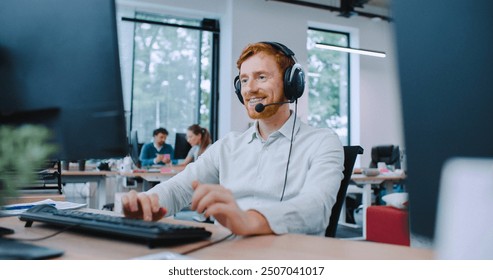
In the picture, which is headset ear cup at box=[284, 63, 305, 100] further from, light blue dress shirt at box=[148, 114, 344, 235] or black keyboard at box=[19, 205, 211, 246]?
black keyboard at box=[19, 205, 211, 246]

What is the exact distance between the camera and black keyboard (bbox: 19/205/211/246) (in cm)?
63

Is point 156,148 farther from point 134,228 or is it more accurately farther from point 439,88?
point 439,88

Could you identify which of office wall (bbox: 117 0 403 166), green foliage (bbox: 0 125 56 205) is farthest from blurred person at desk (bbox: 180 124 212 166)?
green foliage (bbox: 0 125 56 205)

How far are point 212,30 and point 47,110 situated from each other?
5708 millimetres

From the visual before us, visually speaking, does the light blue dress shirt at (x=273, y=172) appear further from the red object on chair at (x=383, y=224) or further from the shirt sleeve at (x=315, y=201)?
the red object on chair at (x=383, y=224)

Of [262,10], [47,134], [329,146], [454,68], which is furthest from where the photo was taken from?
[262,10]

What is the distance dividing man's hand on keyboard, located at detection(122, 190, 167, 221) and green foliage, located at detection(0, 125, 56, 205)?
0.27 metres

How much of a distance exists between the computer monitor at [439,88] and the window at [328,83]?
615cm

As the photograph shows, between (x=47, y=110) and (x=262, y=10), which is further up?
(x=262, y=10)

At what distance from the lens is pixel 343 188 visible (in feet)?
3.83

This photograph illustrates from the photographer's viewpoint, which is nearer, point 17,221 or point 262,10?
point 17,221

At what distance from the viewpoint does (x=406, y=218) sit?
0.40 meters

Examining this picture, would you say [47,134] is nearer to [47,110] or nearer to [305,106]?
[47,110]

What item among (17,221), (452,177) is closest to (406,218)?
(452,177)
